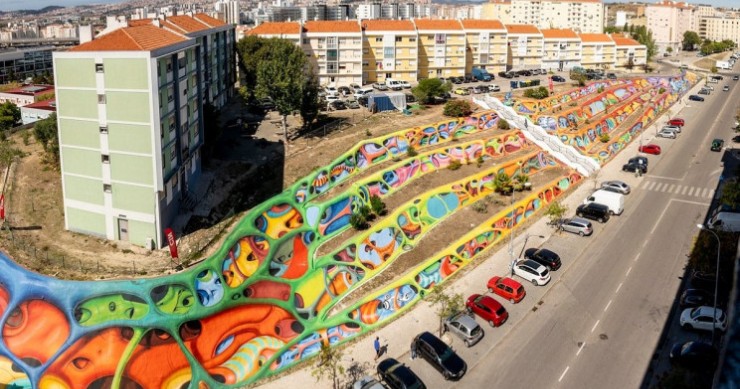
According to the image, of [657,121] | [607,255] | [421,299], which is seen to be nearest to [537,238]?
[607,255]

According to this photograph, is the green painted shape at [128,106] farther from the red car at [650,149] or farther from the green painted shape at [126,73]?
the red car at [650,149]

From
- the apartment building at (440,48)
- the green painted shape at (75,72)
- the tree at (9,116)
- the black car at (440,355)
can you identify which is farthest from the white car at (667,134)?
the tree at (9,116)

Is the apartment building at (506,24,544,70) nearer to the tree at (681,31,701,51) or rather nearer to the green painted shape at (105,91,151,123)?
the green painted shape at (105,91,151,123)

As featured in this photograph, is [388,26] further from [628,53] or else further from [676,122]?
[628,53]

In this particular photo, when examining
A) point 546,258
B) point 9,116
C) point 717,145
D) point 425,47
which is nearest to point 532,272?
point 546,258

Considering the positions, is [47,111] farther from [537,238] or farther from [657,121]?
[657,121]

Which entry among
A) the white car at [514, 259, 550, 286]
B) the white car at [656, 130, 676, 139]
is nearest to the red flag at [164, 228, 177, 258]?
the white car at [514, 259, 550, 286]
